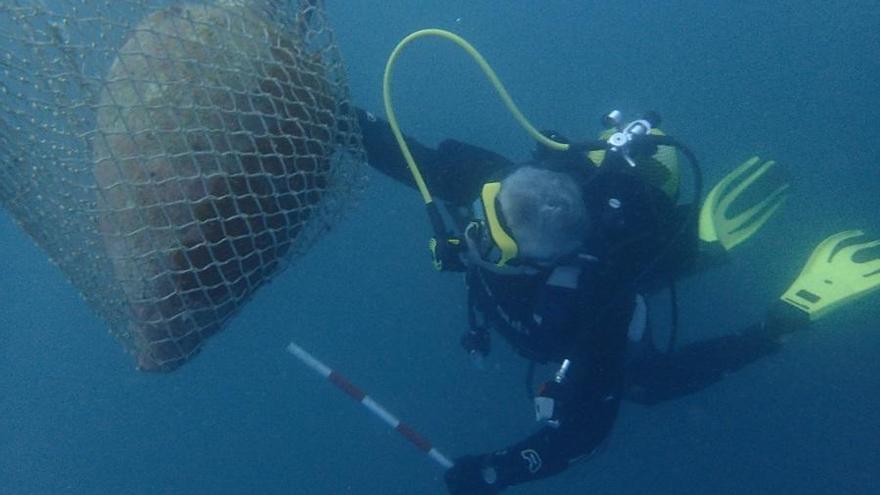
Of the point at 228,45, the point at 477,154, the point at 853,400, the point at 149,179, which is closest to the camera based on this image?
the point at 149,179

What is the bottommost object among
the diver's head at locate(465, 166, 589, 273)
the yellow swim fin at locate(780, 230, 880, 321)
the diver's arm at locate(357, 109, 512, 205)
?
the yellow swim fin at locate(780, 230, 880, 321)

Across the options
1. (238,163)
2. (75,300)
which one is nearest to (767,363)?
(238,163)

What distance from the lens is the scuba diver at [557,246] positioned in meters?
2.62

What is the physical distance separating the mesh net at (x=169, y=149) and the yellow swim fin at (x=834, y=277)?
3.20 m

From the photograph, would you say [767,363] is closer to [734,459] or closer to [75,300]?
[734,459]

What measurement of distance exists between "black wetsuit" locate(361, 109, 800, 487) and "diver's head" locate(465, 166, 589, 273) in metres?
0.11

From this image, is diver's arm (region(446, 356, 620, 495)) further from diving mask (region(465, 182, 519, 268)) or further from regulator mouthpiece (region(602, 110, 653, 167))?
regulator mouthpiece (region(602, 110, 653, 167))

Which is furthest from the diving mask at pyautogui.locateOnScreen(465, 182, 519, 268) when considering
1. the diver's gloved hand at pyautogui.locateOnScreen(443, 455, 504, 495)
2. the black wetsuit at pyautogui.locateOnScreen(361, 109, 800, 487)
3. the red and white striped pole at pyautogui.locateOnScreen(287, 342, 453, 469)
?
the red and white striped pole at pyautogui.locateOnScreen(287, 342, 453, 469)

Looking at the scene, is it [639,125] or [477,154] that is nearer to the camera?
[639,125]

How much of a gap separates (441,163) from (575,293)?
3.07 feet

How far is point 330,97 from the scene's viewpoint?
7.75 ft

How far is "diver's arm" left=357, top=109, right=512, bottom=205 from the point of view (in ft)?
10.3

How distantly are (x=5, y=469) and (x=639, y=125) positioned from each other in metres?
5.99

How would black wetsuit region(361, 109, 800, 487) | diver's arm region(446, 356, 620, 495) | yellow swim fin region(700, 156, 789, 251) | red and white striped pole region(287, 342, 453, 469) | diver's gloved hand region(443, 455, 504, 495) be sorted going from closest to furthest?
black wetsuit region(361, 109, 800, 487) < diver's arm region(446, 356, 620, 495) < diver's gloved hand region(443, 455, 504, 495) < red and white striped pole region(287, 342, 453, 469) < yellow swim fin region(700, 156, 789, 251)
